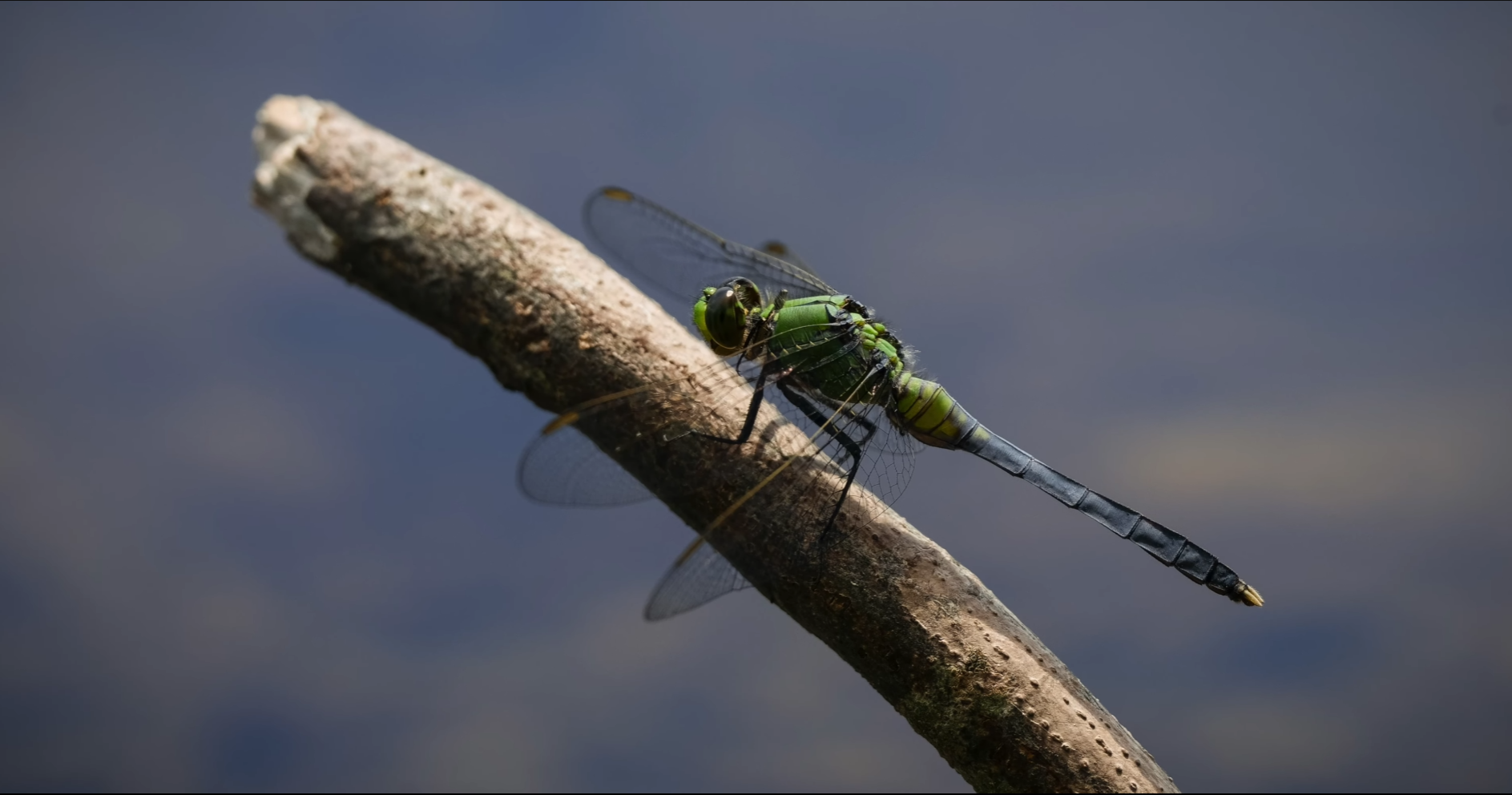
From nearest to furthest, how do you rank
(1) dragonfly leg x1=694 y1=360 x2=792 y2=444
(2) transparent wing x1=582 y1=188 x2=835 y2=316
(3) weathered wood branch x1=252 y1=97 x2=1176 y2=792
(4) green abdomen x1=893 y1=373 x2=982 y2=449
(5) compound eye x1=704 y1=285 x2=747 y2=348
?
(3) weathered wood branch x1=252 y1=97 x2=1176 y2=792 < (1) dragonfly leg x1=694 y1=360 x2=792 y2=444 < (5) compound eye x1=704 y1=285 x2=747 y2=348 < (4) green abdomen x1=893 y1=373 x2=982 y2=449 < (2) transparent wing x1=582 y1=188 x2=835 y2=316

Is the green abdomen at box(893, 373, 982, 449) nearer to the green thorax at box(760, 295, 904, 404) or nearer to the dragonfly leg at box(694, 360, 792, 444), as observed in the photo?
the green thorax at box(760, 295, 904, 404)

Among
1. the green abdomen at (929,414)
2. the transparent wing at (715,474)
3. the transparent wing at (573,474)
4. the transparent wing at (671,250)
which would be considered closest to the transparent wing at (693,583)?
the transparent wing at (715,474)

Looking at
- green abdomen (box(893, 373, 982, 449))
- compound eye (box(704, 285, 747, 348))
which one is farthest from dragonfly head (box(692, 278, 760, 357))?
green abdomen (box(893, 373, 982, 449))

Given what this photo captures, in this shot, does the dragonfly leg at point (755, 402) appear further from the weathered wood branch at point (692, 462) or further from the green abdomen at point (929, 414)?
the green abdomen at point (929, 414)

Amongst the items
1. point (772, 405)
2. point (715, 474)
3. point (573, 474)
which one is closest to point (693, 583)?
point (715, 474)

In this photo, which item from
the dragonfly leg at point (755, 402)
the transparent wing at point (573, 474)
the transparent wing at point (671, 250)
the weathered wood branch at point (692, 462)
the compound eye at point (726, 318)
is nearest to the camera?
the weathered wood branch at point (692, 462)

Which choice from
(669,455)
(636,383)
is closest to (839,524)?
(669,455)

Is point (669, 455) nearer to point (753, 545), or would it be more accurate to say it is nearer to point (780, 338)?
point (753, 545)
